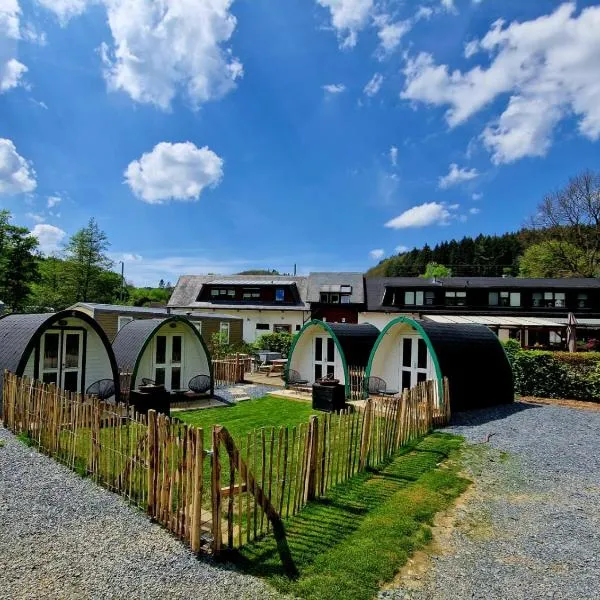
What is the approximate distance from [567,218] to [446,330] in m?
39.7

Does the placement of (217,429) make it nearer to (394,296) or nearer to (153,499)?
(153,499)

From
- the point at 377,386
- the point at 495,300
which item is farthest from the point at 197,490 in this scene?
the point at 495,300

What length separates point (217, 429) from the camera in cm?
571

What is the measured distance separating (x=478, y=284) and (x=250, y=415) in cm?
3205

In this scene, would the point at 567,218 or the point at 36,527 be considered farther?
the point at 567,218

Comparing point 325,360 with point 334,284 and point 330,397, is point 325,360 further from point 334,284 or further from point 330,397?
point 334,284

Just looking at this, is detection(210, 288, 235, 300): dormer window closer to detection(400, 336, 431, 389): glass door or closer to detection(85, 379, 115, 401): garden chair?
detection(400, 336, 431, 389): glass door

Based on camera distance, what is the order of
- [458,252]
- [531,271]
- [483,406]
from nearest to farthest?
[483,406] < [531,271] < [458,252]

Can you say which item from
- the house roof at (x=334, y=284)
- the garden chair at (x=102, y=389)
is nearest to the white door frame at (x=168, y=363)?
the garden chair at (x=102, y=389)

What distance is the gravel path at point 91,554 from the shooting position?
15.7 feet

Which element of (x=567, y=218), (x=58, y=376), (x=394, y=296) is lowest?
(x=58, y=376)

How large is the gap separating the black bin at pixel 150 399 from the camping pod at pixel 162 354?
261 centimetres

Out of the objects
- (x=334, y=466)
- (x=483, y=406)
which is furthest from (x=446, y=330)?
(x=334, y=466)

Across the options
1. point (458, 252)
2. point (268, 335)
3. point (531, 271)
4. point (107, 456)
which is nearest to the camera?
point (107, 456)
